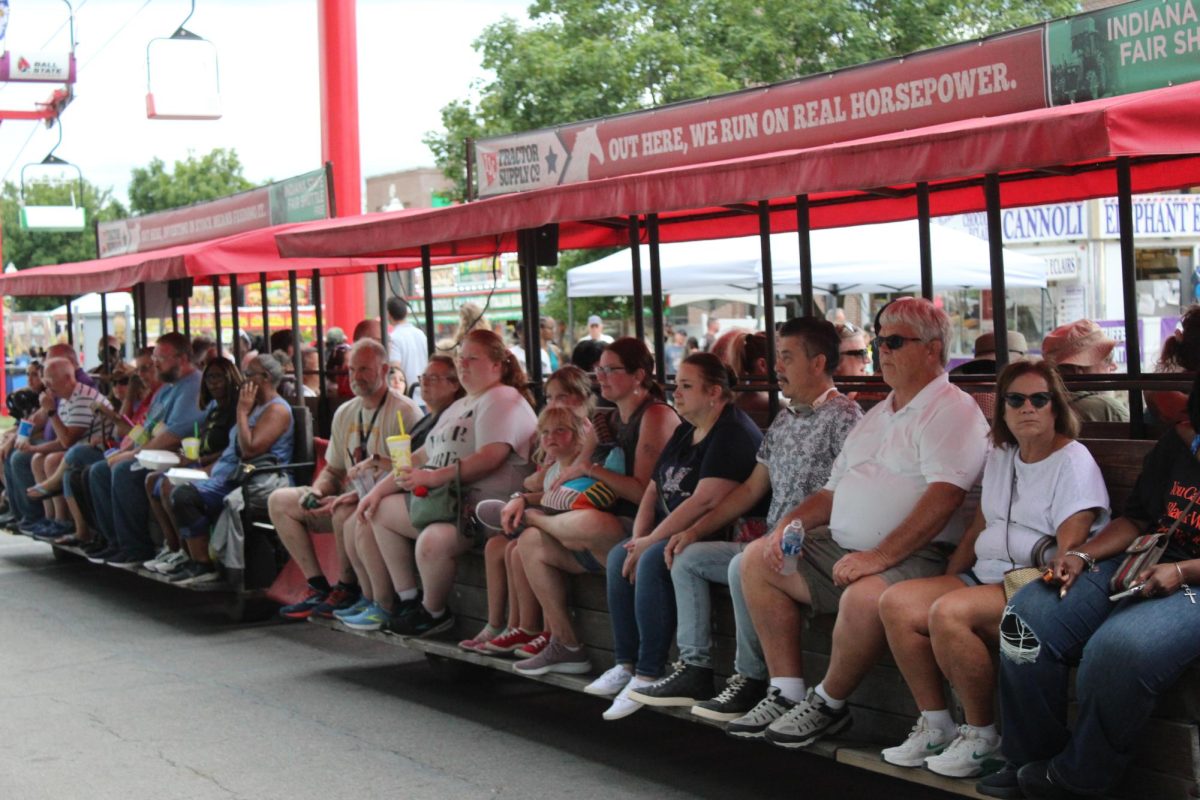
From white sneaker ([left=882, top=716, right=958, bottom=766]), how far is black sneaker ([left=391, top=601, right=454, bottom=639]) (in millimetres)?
3193

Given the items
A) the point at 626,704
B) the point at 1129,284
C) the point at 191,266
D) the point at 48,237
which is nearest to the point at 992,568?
the point at 626,704

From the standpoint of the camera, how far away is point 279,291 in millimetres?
44812

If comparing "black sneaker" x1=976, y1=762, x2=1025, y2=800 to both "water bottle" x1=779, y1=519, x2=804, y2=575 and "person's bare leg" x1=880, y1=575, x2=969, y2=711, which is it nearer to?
"person's bare leg" x1=880, y1=575, x2=969, y2=711

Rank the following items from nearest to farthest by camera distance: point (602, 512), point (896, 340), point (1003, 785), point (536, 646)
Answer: point (1003, 785) < point (896, 340) < point (602, 512) < point (536, 646)

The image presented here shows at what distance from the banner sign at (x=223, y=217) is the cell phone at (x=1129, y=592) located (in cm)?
860

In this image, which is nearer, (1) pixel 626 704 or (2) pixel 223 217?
(1) pixel 626 704

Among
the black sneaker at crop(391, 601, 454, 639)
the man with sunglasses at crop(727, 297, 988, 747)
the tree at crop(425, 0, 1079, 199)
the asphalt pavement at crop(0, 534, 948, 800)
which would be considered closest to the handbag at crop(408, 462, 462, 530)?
the black sneaker at crop(391, 601, 454, 639)

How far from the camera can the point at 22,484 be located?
43.3ft

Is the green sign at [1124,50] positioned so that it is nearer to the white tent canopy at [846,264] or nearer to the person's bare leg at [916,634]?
the person's bare leg at [916,634]

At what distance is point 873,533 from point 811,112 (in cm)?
264

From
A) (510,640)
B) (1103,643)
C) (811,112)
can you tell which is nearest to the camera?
(1103,643)

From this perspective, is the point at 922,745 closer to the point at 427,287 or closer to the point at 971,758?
the point at 971,758

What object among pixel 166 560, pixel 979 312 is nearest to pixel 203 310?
pixel 979 312

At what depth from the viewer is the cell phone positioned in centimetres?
432
